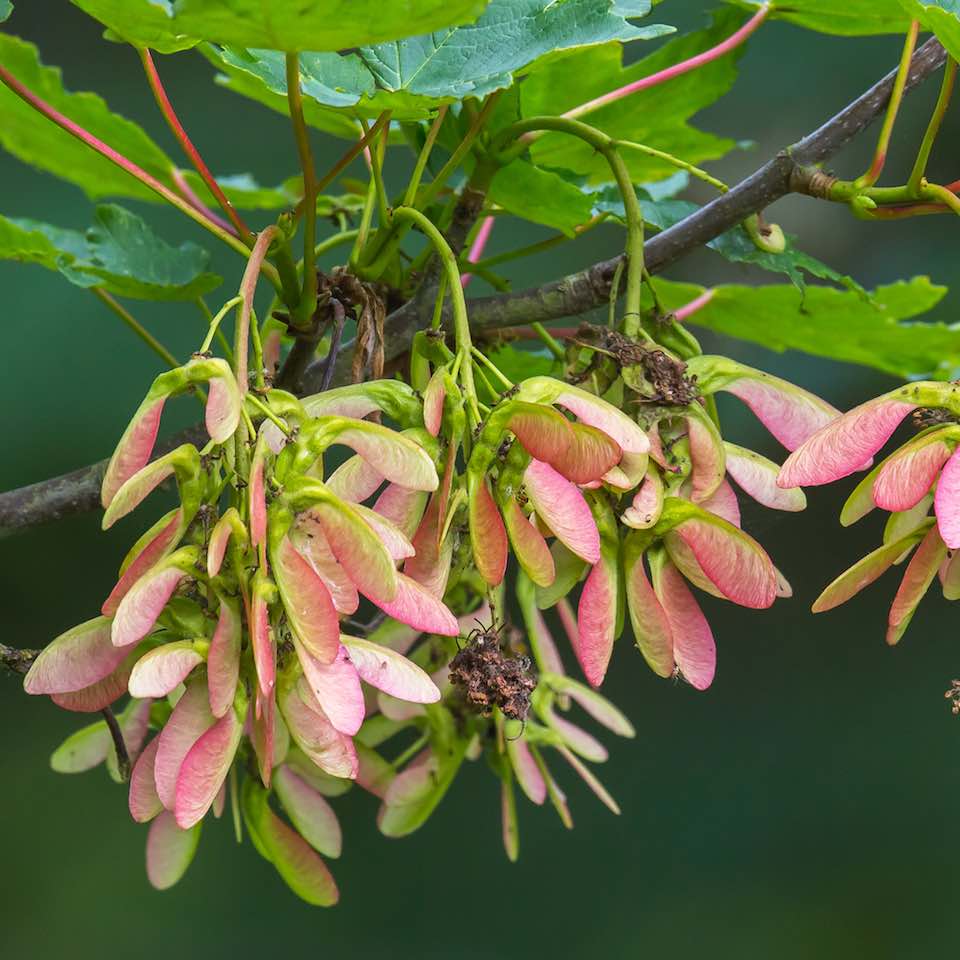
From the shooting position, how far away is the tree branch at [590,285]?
2.04ft

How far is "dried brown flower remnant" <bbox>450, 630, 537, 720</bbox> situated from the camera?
19.9 inches

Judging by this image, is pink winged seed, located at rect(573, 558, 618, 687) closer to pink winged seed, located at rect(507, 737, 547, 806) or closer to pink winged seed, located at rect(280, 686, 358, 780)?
pink winged seed, located at rect(280, 686, 358, 780)

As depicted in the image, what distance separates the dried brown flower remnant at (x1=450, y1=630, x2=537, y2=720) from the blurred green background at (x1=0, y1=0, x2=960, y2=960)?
4.11 feet

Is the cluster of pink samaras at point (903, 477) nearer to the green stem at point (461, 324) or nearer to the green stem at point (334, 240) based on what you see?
the green stem at point (461, 324)

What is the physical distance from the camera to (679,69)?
2.57 ft

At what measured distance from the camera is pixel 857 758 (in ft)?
6.41

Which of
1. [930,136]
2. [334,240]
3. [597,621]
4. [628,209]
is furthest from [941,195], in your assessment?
[334,240]

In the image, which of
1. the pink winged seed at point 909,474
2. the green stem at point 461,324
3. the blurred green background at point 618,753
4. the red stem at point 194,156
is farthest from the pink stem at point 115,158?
the blurred green background at point 618,753

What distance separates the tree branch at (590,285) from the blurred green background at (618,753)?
1036 mm

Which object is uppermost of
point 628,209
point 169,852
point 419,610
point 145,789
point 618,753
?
point 628,209

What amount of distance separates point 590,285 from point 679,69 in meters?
0.21

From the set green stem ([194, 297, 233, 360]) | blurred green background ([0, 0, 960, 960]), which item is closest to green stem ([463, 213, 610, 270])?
green stem ([194, 297, 233, 360])

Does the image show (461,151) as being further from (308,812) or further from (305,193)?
(308,812)

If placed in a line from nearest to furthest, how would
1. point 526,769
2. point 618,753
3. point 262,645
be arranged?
Answer: point 262,645, point 526,769, point 618,753
